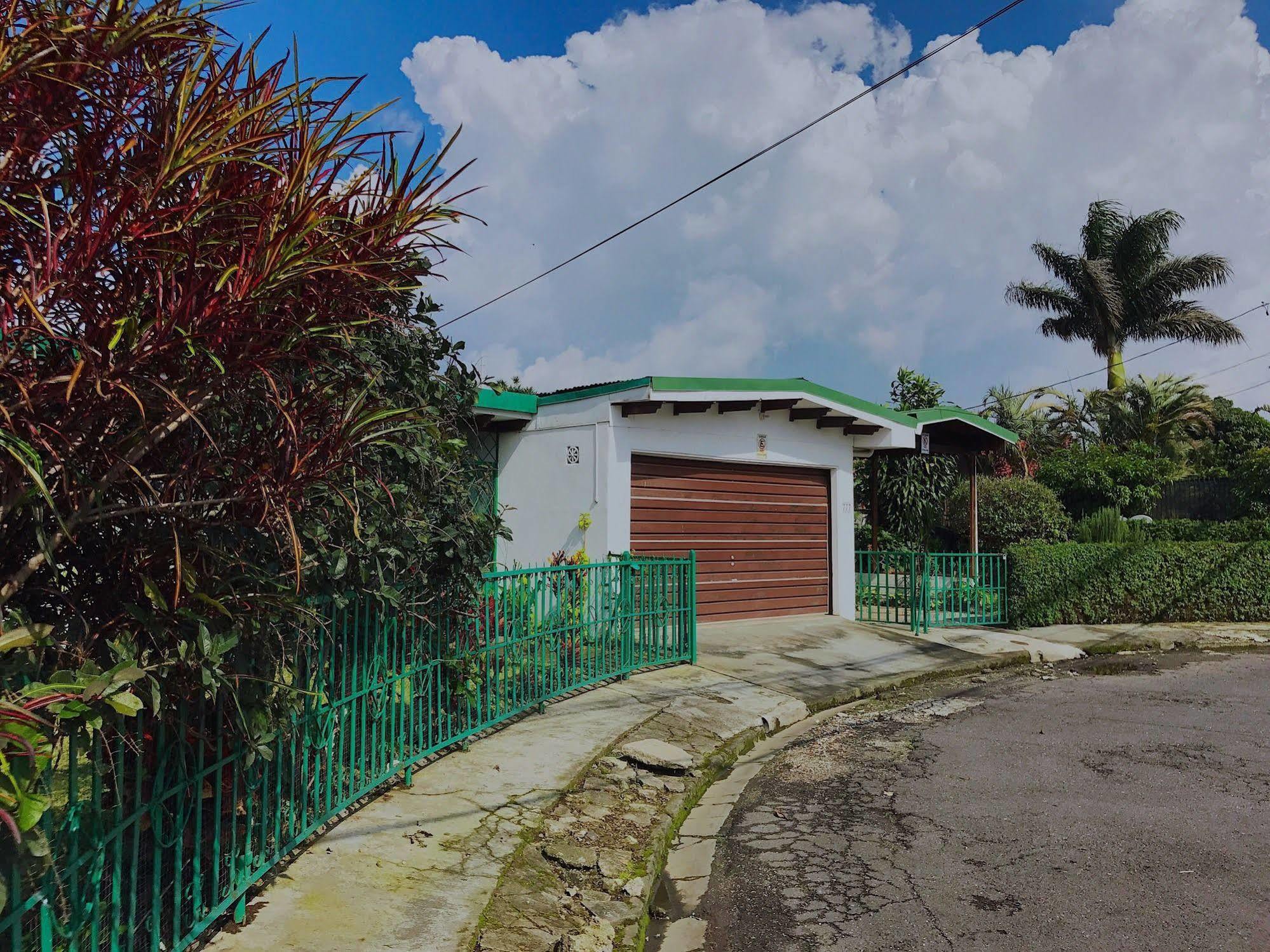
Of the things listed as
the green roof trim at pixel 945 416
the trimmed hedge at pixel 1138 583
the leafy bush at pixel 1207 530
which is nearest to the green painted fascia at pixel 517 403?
the green roof trim at pixel 945 416

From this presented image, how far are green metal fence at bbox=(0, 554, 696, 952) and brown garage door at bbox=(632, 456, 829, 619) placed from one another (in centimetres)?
371

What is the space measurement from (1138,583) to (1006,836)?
36.8 feet

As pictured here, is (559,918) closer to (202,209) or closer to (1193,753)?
(202,209)

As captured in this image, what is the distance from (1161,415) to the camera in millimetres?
27859

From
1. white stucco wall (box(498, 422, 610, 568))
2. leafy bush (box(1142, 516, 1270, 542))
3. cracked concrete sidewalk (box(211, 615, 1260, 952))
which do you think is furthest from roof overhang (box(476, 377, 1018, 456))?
leafy bush (box(1142, 516, 1270, 542))

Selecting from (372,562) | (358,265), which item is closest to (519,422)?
(372,562)

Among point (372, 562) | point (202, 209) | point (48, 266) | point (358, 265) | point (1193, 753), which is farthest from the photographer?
point (1193, 753)

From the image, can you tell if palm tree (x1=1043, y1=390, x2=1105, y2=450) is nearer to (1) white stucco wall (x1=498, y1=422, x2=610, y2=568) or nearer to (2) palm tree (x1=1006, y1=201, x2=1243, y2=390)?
(2) palm tree (x1=1006, y1=201, x2=1243, y2=390)

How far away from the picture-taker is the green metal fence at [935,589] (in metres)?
13.0

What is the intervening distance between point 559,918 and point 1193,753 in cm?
526

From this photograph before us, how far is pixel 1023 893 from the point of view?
4.05 meters

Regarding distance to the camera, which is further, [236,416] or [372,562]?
[372,562]

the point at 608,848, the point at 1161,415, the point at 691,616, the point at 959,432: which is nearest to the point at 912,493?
the point at 959,432

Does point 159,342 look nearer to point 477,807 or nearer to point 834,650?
point 477,807
